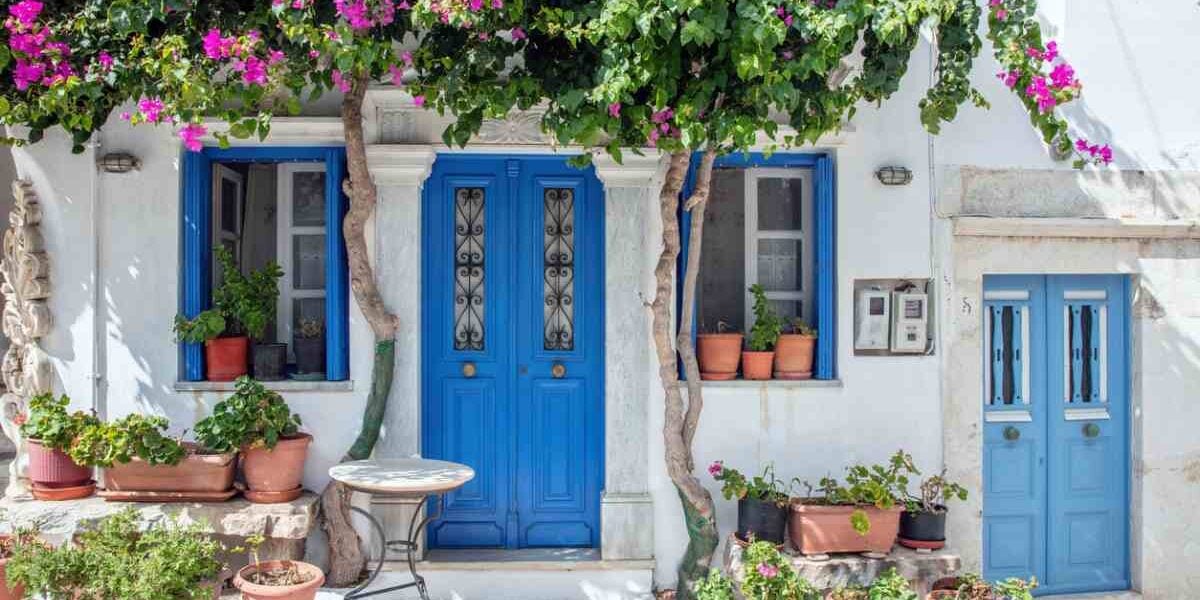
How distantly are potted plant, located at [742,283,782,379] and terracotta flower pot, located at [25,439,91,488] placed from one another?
3.92 metres

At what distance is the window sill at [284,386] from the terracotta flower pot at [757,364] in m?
2.36

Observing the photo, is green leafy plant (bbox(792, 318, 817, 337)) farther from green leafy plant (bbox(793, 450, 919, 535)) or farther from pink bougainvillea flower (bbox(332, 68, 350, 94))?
pink bougainvillea flower (bbox(332, 68, 350, 94))

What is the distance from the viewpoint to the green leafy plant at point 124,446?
4801 mm

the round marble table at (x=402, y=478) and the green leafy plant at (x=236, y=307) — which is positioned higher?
the green leafy plant at (x=236, y=307)

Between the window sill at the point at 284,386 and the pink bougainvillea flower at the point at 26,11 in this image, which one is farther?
the window sill at the point at 284,386

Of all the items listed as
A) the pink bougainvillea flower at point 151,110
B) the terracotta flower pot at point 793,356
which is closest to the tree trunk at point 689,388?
the terracotta flower pot at point 793,356

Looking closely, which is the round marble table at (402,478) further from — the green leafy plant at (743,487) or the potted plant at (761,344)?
the potted plant at (761,344)

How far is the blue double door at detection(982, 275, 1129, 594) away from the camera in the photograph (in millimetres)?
5637

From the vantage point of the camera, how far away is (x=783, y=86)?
13.3 ft

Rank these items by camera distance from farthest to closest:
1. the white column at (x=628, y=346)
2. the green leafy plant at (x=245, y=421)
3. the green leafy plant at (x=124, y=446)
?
1. the white column at (x=628, y=346)
2. the green leafy plant at (x=245, y=421)
3. the green leafy plant at (x=124, y=446)

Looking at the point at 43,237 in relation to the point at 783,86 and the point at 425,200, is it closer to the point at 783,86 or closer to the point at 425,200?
the point at 425,200

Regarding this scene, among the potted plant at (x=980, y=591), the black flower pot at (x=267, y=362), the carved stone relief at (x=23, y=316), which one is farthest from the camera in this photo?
the black flower pot at (x=267, y=362)

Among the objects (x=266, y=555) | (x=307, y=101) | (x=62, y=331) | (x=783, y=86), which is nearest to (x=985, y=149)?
(x=783, y=86)

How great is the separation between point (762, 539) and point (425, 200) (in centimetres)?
282
